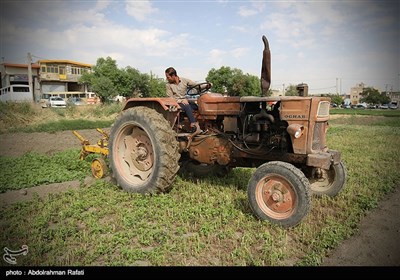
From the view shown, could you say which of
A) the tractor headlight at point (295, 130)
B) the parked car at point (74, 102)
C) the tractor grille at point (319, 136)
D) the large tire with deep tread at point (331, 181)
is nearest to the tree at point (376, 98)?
the parked car at point (74, 102)

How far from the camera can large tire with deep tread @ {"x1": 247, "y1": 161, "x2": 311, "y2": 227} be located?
3408mm

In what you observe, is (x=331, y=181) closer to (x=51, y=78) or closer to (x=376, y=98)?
(x=51, y=78)

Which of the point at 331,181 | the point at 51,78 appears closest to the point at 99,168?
the point at 331,181

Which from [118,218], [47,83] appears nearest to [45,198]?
[118,218]

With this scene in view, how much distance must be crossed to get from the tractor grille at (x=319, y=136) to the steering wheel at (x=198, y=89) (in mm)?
2001

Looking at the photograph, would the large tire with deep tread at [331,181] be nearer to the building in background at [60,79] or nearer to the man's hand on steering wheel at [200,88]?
the man's hand on steering wheel at [200,88]

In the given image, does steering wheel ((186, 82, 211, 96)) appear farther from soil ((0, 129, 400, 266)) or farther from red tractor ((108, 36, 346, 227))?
soil ((0, 129, 400, 266))

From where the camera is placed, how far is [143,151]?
194 inches

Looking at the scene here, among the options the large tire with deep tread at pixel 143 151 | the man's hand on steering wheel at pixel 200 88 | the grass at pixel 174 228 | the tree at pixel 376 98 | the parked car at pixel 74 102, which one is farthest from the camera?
the tree at pixel 376 98

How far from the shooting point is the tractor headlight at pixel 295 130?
3740mm

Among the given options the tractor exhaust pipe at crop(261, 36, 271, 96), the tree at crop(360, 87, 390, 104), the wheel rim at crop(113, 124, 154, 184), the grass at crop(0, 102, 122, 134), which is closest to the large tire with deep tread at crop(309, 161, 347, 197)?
the tractor exhaust pipe at crop(261, 36, 271, 96)

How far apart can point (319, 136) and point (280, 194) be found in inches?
44.5

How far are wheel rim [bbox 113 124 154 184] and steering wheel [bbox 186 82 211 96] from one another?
1135 mm
